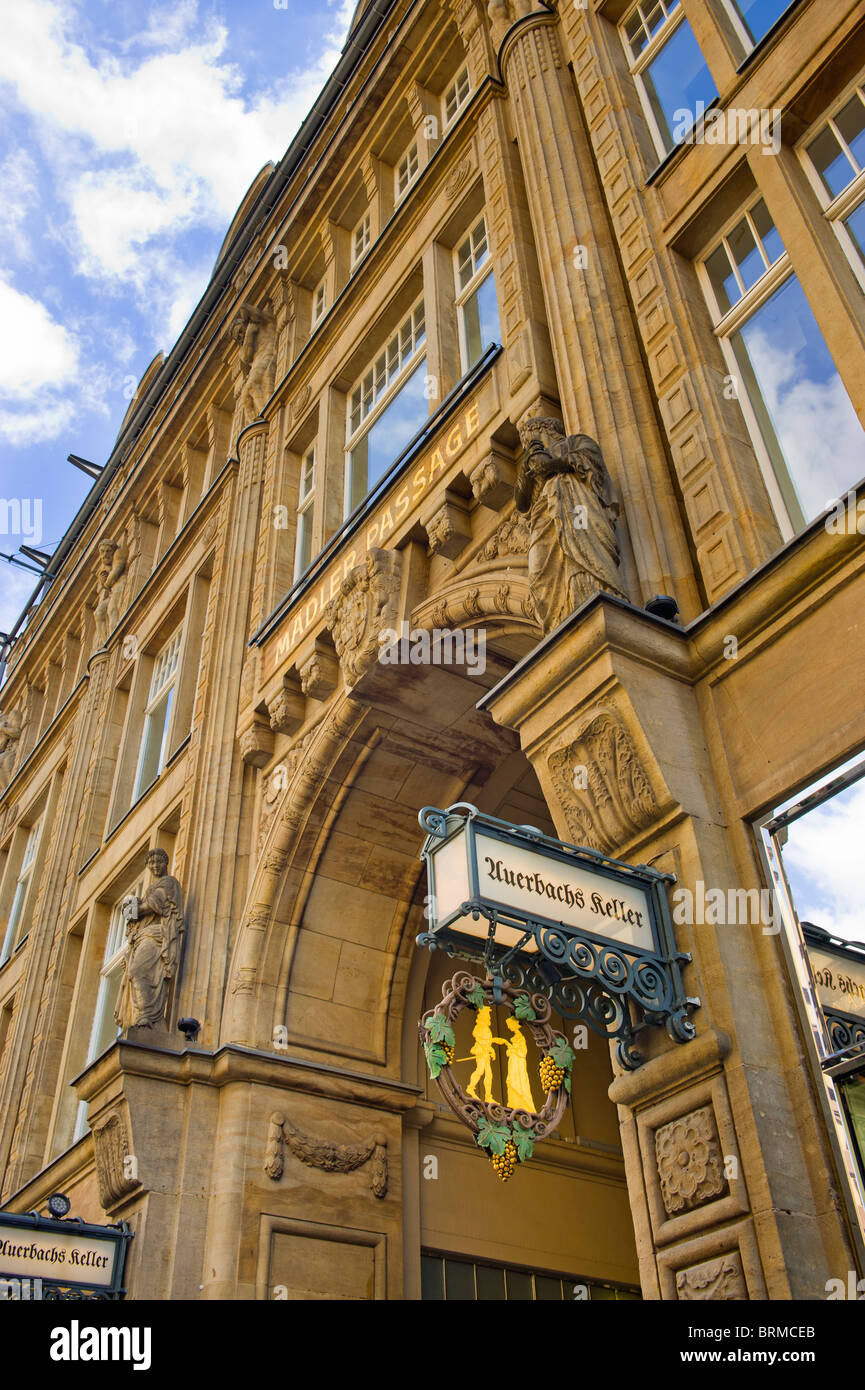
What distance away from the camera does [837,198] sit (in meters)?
6.93

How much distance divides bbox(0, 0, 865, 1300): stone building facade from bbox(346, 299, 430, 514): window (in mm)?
66

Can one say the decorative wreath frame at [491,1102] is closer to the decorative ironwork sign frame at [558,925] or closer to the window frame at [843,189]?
the decorative ironwork sign frame at [558,925]

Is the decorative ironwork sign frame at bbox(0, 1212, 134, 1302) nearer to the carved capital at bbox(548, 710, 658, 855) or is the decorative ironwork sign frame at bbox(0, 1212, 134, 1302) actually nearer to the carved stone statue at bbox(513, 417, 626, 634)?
the carved capital at bbox(548, 710, 658, 855)

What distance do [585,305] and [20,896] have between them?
17.9 meters

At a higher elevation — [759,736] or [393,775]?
[393,775]

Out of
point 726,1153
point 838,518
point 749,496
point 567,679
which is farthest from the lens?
point 749,496

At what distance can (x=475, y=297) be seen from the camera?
→ 1170cm

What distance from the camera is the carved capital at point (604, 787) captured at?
599 centimetres

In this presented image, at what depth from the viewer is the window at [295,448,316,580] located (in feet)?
46.1

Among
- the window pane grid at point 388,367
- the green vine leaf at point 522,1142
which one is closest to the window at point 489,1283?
the green vine leaf at point 522,1142

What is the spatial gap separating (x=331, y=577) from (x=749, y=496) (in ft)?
18.4

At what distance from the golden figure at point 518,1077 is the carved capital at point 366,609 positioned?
4202 mm

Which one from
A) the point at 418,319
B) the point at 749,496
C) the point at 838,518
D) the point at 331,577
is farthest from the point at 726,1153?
the point at 418,319
